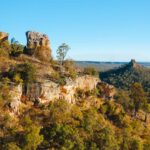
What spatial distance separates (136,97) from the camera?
13162cm

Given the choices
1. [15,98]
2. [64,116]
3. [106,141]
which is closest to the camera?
[106,141]

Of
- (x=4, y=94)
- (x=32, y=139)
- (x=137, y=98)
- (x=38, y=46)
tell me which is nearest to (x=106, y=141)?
(x=32, y=139)

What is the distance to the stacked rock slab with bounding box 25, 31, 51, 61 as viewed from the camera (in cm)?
12594

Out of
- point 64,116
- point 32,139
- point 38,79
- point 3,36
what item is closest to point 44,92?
point 38,79

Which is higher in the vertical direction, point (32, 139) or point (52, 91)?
point (52, 91)

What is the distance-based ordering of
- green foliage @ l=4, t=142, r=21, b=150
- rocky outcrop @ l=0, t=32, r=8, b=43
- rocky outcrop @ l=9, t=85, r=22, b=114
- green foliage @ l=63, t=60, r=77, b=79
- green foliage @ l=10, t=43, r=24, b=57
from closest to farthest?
green foliage @ l=4, t=142, r=21, b=150, rocky outcrop @ l=9, t=85, r=22, b=114, green foliage @ l=63, t=60, r=77, b=79, green foliage @ l=10, t=43, r=24, b=57, rocky outcrop @ l=0, t=32, r=8, b=43

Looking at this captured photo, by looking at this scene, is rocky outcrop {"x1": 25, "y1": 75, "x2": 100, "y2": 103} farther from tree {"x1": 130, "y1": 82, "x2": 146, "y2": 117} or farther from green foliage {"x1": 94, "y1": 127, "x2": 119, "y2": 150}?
tree {"x1": 130, "y1": 82, "x2": 146, "y2": 117}

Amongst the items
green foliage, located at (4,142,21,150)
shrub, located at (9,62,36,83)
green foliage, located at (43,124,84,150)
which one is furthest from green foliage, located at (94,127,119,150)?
shrub, located at (9,62,36,83)

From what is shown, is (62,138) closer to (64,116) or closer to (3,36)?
(64,116)

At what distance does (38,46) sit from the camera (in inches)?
4978

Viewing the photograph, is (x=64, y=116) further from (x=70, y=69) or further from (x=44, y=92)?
(x=70, y=69)

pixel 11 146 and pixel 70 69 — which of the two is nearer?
pixel 11 146

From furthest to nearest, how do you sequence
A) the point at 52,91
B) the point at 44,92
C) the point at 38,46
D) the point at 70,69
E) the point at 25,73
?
the point at 38,46 → the point at 70,69 → the point at 52,91 → the point at 44,92 → the point at 25,73

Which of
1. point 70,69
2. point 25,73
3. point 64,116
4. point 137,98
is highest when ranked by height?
point 70,69
